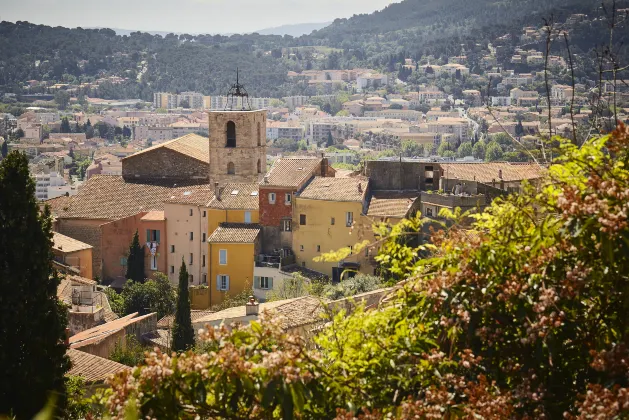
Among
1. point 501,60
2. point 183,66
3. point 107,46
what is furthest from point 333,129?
point 107,46

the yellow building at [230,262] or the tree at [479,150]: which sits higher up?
the yellow building at [230,262]

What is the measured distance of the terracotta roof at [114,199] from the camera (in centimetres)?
2819

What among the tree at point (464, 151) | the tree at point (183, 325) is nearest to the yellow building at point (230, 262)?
the tree at point (183, 325)

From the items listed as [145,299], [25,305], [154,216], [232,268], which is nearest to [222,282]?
[232,268]

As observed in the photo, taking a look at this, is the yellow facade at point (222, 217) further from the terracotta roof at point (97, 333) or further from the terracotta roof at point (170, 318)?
the terracotta roof at point (97, 333)

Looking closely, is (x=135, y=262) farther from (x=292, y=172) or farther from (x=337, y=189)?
(x=337, y=189)

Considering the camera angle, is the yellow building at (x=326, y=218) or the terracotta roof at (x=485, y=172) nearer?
the yellow building at (x=326, y=218)

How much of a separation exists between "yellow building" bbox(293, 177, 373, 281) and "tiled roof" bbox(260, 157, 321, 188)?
49 cm

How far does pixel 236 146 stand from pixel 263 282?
767 cm

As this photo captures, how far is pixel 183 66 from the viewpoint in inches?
6486

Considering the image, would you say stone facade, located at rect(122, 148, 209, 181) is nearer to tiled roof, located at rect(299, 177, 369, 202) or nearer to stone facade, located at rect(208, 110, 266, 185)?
stone facade, located at rect(208, 110, 266, 185)

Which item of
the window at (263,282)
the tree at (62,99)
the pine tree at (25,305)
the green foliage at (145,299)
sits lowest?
the tree at (62,99)

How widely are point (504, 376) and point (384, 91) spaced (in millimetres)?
149396

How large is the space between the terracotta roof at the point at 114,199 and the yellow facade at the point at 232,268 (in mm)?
4140
